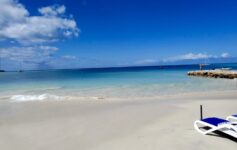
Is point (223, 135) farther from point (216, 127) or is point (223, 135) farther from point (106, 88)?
point (106, 88)

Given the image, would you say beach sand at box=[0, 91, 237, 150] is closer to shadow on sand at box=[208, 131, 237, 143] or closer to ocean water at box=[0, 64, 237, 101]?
shadow on sand at box=[208, 131, 237, 143]

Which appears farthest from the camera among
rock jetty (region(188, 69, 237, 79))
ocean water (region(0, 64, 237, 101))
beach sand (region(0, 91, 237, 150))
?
rock jetty (region(188, 69, 237, 79))

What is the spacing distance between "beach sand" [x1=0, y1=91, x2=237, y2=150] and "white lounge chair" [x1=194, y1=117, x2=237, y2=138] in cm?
19

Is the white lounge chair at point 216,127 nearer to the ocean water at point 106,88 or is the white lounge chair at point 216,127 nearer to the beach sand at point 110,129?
the beach sand at point 110,129

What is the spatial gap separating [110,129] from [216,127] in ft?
10.3

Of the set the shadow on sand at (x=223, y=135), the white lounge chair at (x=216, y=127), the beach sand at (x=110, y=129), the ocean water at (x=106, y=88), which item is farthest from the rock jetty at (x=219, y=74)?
the shadow on sand at (x=223, y=135)

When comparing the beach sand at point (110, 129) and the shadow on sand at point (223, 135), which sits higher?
the shadow on sand at point (223, 135)

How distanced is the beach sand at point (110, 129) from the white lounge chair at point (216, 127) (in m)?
A: 0.19

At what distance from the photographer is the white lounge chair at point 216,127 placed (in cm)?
591

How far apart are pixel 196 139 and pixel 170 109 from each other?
4.37 meters

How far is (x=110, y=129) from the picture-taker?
24.4 feet

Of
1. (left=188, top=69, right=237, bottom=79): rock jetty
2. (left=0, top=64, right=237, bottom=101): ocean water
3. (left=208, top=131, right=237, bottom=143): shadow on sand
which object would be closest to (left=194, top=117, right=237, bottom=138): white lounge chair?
(left=208, top=131, right=237, bottom=143): shadow on sand

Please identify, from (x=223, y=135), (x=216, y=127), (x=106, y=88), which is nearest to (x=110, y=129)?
(x=216, y=127)

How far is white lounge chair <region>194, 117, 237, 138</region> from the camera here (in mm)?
5910
